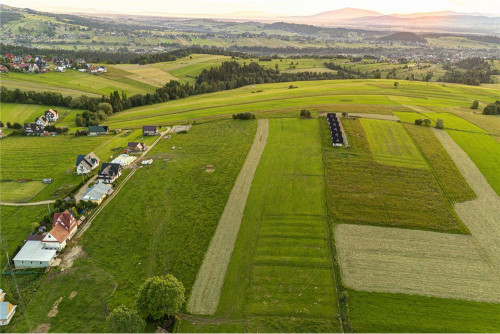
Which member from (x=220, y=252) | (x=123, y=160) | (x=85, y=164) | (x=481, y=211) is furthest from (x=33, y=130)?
(x=481, y=211)

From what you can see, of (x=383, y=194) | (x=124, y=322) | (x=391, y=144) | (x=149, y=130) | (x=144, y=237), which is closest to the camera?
(x=124, y=322)

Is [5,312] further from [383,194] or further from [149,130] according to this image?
[149,130]

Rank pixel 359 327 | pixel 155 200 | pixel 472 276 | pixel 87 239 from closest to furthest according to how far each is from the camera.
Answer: pixel 359 327, pixel 472 276, pixel 87 239, pixel 155 200

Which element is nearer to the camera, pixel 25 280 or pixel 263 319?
pixel 263 319

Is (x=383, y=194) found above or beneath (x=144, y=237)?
above

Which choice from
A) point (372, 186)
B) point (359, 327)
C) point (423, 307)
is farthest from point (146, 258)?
point (372, 186)

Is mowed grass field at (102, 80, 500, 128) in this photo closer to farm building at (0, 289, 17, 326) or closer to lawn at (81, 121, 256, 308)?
lawn at (81, 121, 256, 308)

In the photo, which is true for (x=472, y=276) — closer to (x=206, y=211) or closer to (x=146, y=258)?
(x=206, y=211)
